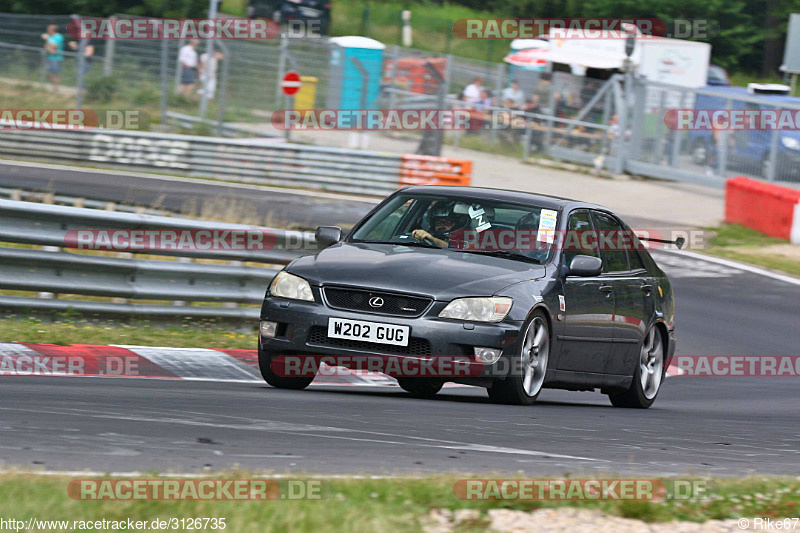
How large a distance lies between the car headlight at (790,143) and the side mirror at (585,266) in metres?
19.4

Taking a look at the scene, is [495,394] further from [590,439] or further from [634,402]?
[634,402]

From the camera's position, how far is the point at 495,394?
8055mm

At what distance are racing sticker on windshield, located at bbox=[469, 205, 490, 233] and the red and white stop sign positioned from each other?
62.1ft

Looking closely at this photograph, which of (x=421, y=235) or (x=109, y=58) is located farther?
(x=109, y=58)

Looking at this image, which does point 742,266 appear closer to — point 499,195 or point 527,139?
point 499,195

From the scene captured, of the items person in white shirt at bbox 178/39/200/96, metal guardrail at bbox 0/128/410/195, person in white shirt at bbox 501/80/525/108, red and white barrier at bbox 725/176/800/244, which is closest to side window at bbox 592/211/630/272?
red and white barrier at bbox 725/176/800/244

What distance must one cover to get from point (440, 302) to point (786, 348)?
25.1 ft

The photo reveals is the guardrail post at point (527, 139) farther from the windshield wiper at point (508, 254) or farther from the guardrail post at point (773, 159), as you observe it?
the windshield wiper at point (508, 254)

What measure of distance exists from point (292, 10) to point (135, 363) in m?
33.9

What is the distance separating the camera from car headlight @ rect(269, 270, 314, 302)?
312 inches

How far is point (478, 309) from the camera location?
773 cm

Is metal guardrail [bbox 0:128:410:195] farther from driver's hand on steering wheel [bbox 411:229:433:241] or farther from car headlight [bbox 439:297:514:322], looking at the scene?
car headlight [bbox 439:297:514:322]

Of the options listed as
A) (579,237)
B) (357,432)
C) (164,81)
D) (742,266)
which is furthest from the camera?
(164,81)

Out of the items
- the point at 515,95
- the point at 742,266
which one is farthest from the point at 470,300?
the point at 515,95
